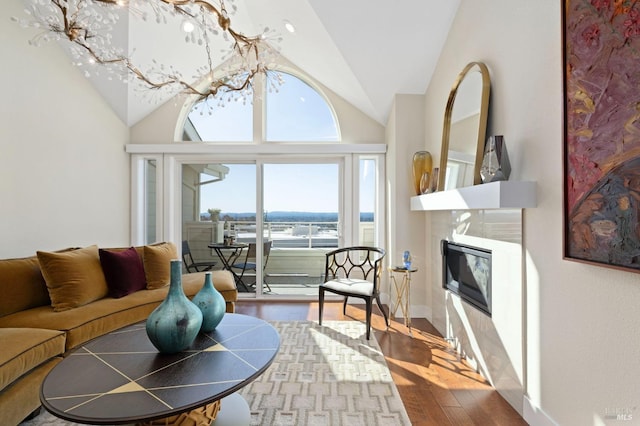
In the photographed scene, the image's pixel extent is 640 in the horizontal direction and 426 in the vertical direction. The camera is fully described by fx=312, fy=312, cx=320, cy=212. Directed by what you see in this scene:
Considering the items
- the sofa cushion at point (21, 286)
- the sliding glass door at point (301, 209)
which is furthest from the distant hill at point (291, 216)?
the sofa cushion at point (21, 286)

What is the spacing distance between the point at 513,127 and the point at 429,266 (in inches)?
74.0

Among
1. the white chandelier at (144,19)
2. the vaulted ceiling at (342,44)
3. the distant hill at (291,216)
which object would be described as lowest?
the distant hill at (291,216)

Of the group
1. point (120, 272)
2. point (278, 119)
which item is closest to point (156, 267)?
point (120, 272)

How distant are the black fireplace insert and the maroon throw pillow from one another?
288 centimetres

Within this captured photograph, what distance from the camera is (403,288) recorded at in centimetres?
333

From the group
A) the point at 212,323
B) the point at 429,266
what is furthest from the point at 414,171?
the point at 212,323

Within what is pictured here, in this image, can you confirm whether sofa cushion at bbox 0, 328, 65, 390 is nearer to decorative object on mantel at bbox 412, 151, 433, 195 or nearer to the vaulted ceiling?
the vaulted ceiling

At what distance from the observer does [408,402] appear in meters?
1.94

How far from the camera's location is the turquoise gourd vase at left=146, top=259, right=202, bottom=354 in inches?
59.1

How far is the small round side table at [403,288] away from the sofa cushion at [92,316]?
202 cm

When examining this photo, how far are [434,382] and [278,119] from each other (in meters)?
3.55

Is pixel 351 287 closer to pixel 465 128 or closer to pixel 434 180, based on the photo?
pixel 434 180

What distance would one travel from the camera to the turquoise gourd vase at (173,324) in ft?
4.93

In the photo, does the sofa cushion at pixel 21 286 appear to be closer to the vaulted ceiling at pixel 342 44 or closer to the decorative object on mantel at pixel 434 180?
the vaulted ceiling at pixel 342 44
